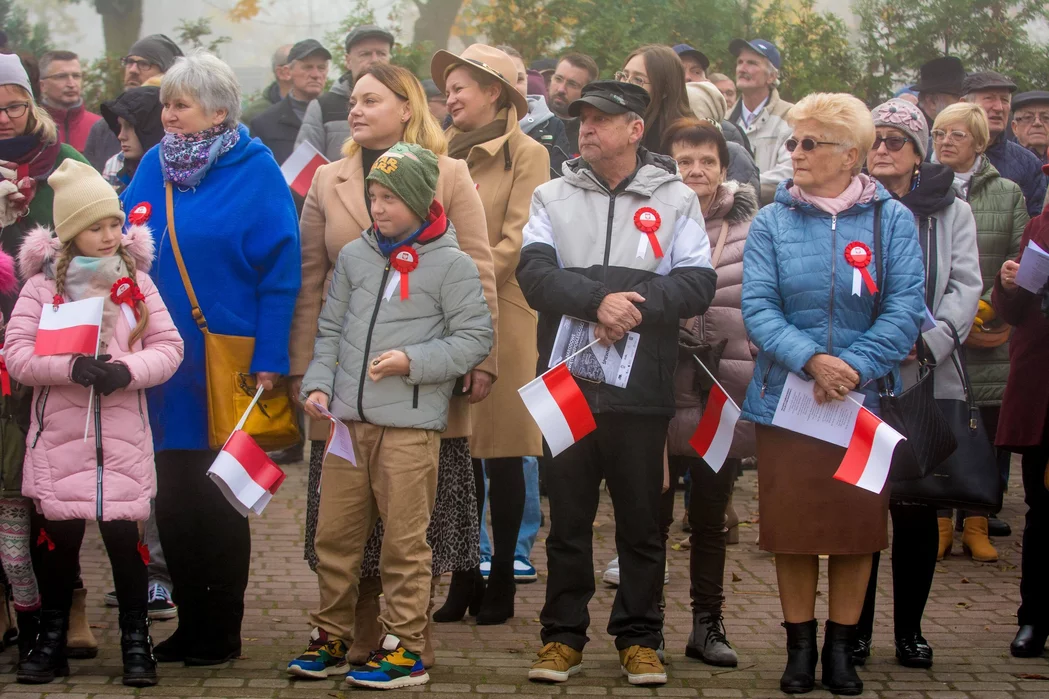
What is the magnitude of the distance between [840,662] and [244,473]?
86.5 inches

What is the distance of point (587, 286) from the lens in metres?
5.03

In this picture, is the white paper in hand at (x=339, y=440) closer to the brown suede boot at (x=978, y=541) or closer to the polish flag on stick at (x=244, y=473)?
the polish flag on stick at (x=244, y=473)

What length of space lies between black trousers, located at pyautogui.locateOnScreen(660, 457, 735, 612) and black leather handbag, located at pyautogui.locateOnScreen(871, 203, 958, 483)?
724 millimetres

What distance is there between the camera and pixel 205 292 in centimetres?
532

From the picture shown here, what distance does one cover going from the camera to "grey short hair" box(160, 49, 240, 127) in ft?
17.4

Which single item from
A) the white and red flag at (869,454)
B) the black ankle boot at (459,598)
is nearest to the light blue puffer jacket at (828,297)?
the white and red flag at (869,454)

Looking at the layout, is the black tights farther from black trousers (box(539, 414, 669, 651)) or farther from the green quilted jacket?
the green quilted jacket

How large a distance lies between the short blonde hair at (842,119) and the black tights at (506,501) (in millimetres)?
1961

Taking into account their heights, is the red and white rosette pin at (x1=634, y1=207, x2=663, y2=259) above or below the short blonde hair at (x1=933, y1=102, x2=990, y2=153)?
below

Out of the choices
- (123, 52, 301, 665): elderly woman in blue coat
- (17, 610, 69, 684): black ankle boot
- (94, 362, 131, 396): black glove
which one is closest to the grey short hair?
(123, 52, 301, 665): elderly woman in blue coat

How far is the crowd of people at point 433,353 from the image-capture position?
5.07 m

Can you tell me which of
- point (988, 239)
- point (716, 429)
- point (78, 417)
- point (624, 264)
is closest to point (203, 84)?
point (78, 417)

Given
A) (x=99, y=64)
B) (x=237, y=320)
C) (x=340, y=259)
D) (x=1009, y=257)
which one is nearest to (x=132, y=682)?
(x=237, y=320)

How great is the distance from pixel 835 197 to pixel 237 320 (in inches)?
87.0
